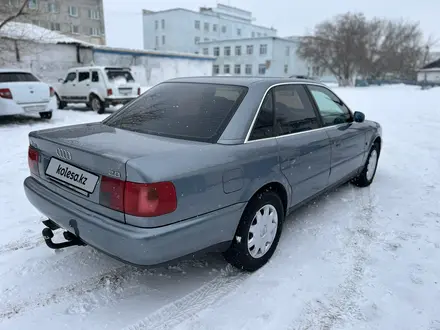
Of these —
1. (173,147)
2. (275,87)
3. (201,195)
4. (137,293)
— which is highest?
(275,87)

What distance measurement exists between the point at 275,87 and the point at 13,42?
18211 mm

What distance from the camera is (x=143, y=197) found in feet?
6.93

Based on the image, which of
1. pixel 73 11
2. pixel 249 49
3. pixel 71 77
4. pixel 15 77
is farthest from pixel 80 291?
pixel 249 49

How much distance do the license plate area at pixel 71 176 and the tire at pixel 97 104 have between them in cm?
1056

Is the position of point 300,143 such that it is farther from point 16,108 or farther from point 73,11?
point 73,11

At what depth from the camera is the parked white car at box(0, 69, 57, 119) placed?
9.02 metres

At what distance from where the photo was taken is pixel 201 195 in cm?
231

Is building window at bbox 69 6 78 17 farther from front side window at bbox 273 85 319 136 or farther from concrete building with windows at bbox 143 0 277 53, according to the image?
front side window at bbox 273 85 319 136

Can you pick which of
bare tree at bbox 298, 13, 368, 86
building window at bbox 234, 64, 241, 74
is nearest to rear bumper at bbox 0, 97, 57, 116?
bare tree at bbox 298, 13, 368, 86

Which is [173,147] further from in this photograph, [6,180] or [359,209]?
[6,180]

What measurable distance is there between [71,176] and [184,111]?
1.06m

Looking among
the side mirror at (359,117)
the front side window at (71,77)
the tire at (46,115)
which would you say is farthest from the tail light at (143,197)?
the front side window at (71,77)

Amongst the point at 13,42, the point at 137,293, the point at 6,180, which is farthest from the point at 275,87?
the point at 13,42

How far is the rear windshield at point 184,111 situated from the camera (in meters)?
2.76
